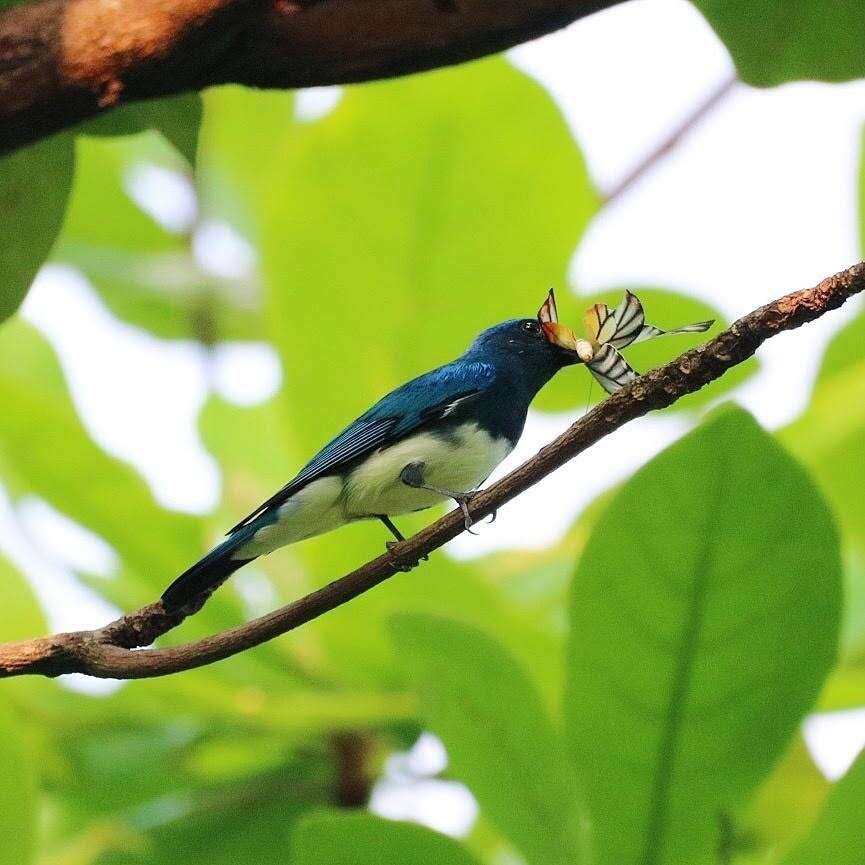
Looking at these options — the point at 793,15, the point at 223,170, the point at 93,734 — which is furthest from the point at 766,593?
the point at 223,170

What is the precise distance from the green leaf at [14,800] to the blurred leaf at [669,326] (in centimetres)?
110

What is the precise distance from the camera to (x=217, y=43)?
155 centimetres

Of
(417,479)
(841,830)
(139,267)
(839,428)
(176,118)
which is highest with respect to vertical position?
(139,267)

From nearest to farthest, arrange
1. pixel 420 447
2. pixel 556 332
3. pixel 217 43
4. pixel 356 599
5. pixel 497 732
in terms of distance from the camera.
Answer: pixel 217 43 < pixel 556 332 < pixel 497 732 < pixel 356 599 < pixel 420 447

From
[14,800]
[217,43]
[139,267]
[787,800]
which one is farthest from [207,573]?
[139,267]

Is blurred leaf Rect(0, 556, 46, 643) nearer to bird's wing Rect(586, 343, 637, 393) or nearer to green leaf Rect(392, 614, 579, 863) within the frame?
green leaf Rect(392, 614, 579, 863)

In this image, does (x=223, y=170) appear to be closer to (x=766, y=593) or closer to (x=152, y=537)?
(x=152, y=537)

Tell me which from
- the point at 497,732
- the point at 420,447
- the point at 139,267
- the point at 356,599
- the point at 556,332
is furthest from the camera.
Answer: the point at 139,267

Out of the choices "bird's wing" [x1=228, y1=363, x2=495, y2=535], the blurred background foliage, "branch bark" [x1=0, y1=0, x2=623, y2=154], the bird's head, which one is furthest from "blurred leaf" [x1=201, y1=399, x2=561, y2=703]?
"branch bark" [x1=0, y1=0, x2=623, y2=154]

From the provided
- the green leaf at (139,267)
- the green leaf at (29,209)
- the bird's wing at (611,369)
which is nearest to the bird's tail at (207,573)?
the green leaf at (29,209)

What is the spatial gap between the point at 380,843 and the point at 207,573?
44 cm

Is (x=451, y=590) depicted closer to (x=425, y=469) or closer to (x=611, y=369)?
(x=425, y=469)

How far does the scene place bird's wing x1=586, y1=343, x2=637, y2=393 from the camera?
Answer: 156 cm

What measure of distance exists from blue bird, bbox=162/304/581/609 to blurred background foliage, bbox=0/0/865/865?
0.07m
